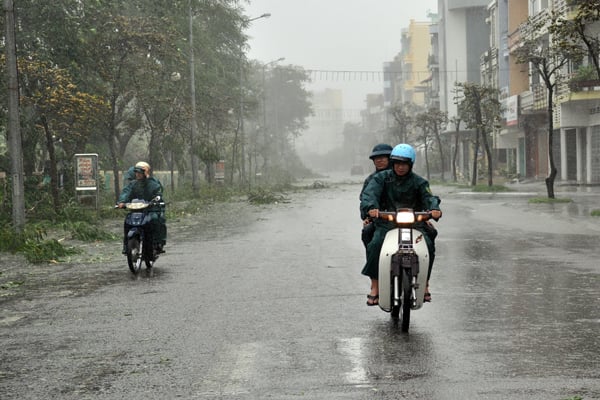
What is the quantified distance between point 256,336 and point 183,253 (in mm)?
9132

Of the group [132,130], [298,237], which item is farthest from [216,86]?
[298,237]

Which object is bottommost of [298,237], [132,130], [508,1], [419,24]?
[298,237]

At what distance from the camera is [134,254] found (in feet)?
43.2

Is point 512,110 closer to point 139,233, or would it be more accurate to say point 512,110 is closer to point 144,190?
point 144,190

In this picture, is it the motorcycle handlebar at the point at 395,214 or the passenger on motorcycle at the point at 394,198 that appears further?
the passenger on motorcycle at the point at 394,198

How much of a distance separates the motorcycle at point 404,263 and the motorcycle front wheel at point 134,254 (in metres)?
5.80

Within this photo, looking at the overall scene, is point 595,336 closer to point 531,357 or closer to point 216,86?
point 531,357

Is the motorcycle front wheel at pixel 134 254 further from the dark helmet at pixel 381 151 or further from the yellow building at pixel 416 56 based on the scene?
the yellow building at pixel 416 56

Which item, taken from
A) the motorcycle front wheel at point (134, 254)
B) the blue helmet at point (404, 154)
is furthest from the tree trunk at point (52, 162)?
the blue helmet at point (404, 154)

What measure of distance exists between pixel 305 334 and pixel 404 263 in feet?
3.38

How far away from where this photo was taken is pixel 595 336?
7617mm

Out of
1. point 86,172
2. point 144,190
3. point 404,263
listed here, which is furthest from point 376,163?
point 86,172

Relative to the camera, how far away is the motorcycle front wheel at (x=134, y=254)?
Answer: 1309 cm

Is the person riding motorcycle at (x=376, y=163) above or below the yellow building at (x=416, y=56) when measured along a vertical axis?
below
